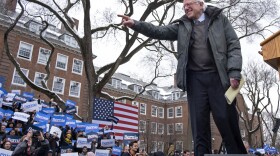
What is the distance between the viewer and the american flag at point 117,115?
46.6 feet

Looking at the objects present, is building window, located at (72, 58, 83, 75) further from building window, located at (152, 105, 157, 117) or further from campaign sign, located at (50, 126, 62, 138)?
campaign sign, located at (50, 126, 62, 138)

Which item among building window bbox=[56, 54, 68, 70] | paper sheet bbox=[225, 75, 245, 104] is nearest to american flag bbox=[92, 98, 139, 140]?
paper sheet bbox=[225, 75, 245, 104]

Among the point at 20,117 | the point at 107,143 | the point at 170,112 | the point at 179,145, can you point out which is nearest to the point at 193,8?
the point at 107,143

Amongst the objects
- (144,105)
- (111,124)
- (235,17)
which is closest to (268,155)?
(235,17)

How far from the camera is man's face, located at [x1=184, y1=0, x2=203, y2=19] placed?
117 inches

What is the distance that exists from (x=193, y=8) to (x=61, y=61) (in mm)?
35184

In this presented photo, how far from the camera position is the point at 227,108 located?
2.64m

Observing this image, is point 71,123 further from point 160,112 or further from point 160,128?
point 160,112

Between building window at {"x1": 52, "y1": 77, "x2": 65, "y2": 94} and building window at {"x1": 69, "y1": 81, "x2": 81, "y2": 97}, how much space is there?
1.35 metres

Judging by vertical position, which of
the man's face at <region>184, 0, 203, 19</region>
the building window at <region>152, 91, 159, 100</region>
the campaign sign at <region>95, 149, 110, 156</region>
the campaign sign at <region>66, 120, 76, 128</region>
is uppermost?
the building window at <region>152, 91, 159, 100</region>

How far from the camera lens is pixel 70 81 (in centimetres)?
3653

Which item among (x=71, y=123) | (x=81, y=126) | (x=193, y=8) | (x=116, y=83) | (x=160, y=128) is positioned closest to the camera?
(x=193, y=8)

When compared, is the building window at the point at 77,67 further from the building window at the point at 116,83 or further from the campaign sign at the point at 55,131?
the campaign sign at the point at 55,131

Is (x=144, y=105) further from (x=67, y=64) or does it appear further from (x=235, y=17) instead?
(x=235, y=17)
